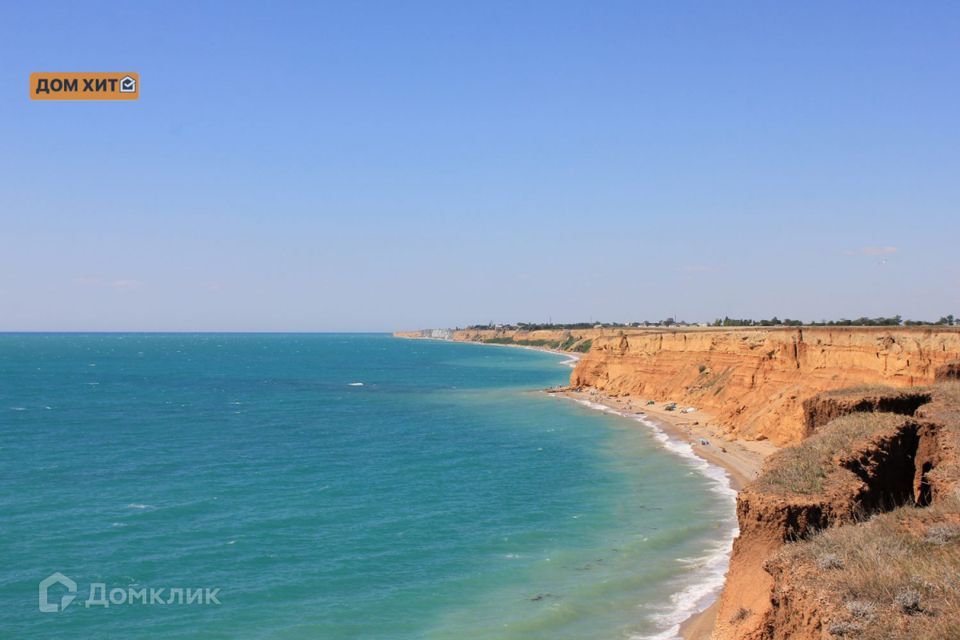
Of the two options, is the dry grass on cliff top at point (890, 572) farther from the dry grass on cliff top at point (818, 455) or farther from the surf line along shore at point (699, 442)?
the surf line along shore at point (699, 442)

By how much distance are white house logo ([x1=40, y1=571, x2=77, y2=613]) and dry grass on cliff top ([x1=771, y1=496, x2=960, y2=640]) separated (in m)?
24.1

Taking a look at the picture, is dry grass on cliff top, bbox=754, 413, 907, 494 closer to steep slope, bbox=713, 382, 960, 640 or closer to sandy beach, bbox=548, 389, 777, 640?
steep slope, bbox=713, 382, 960, 640

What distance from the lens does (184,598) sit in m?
25.3

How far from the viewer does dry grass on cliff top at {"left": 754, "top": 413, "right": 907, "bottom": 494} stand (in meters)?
17.8

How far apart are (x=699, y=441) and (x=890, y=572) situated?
47.6 meters

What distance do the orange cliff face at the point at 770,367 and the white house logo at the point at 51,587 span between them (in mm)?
28694

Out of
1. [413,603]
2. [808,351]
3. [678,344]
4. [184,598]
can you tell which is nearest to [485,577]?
[413,603]

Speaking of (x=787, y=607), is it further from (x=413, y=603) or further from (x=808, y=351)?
(x=808, y=351)

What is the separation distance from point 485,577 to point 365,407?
54377 mm

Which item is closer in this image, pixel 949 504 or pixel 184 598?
pixel 949 504

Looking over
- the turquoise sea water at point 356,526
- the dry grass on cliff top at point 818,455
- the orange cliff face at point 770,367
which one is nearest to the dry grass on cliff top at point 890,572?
the dry grass on cliff top at point 818,455

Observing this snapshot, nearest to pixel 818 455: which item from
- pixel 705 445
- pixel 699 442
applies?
pixel 705 445

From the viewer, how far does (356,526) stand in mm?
33906

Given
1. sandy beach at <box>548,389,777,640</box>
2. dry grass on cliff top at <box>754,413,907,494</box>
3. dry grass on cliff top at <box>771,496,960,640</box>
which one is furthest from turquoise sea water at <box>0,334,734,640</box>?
dry grass on cliff top at <box>771,496,960,640</box>
